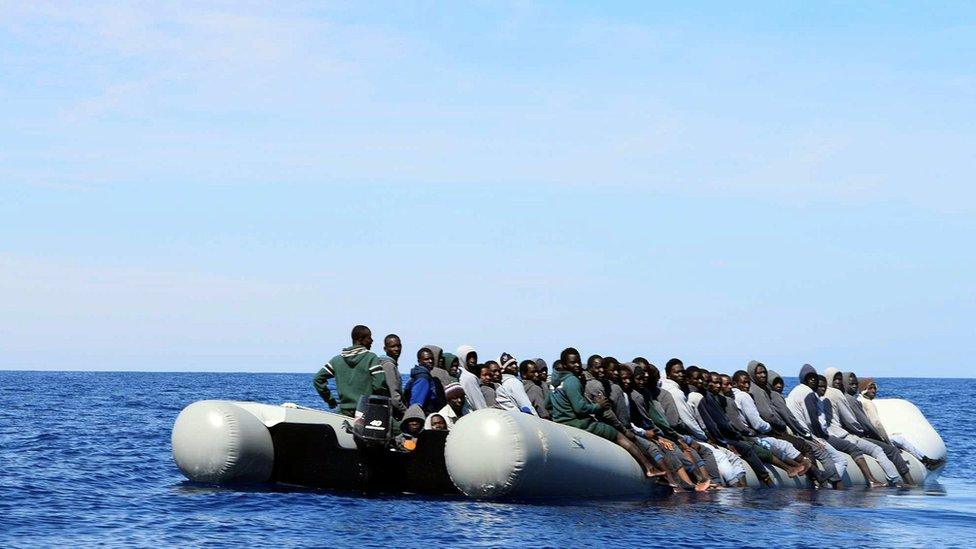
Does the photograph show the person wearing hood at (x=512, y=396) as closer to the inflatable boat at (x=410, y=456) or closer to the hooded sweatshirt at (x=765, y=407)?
the inflatable boat at (x=410, y=456)

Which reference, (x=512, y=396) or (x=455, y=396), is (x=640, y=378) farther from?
(x=455, y=396)

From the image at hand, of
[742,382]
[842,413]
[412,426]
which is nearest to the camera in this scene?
[412,426]

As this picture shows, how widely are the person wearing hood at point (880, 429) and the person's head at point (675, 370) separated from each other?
206 inches

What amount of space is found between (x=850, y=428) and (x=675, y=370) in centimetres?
449

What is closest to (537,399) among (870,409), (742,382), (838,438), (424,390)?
(424,390)

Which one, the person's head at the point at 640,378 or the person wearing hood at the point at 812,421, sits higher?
the person's head at the point at 640,378

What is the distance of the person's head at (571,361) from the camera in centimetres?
1714

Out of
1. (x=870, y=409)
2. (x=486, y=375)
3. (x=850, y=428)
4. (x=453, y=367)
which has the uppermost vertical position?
(x=453, y=367)

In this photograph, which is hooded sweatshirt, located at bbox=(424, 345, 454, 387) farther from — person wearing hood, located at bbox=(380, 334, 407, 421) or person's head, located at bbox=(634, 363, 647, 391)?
person's head, located at bbox=(634, 363, 647, 391)

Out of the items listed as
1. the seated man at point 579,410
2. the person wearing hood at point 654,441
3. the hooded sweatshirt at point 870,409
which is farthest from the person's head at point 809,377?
the seated man at point 579,410

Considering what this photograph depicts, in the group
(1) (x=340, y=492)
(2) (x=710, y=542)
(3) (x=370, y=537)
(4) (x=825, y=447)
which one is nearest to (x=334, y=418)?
(1) (x=340, y=492)

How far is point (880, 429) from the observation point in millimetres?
22797

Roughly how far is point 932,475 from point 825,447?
4111mm

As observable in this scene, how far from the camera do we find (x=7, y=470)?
20.7m
